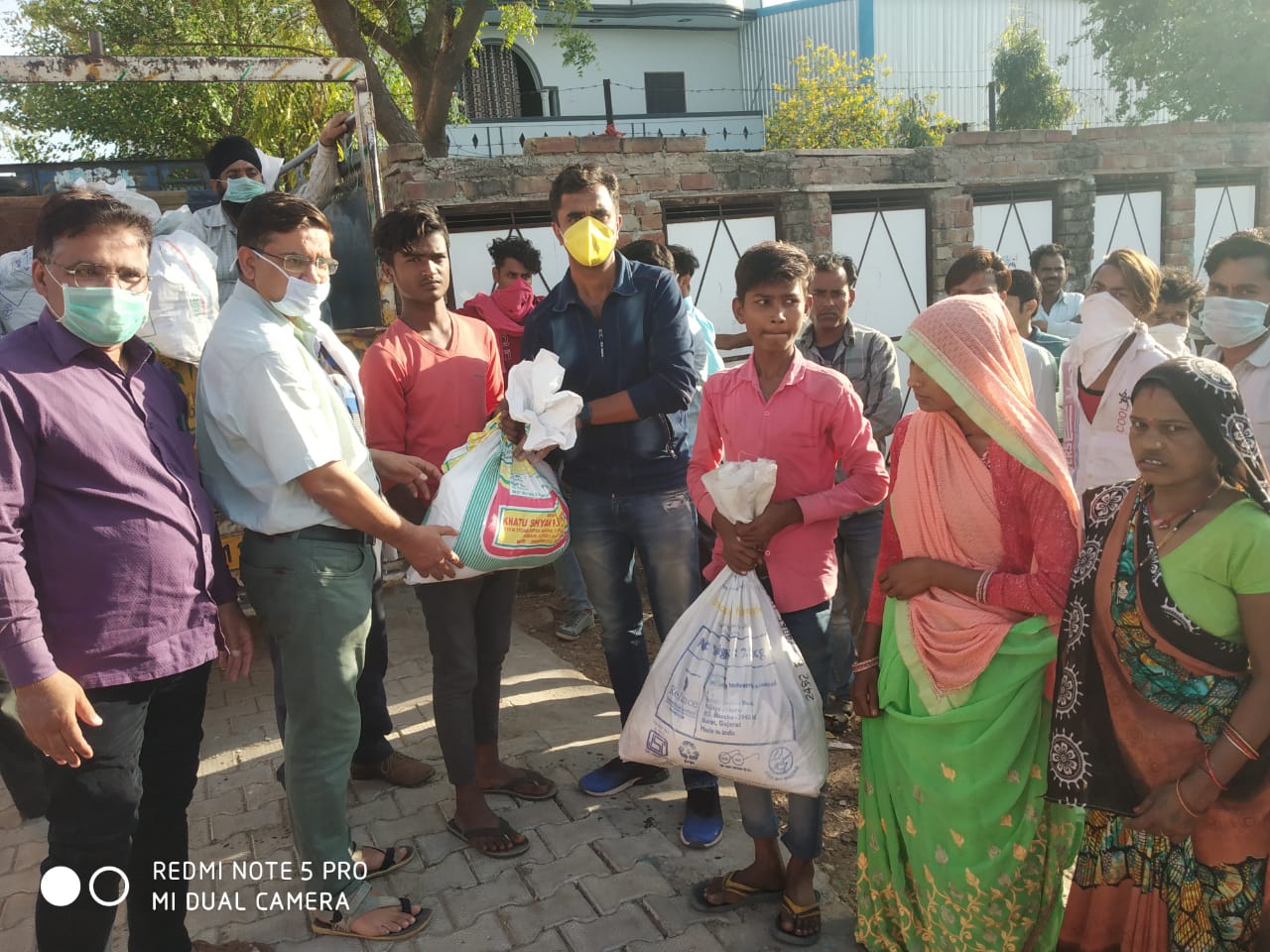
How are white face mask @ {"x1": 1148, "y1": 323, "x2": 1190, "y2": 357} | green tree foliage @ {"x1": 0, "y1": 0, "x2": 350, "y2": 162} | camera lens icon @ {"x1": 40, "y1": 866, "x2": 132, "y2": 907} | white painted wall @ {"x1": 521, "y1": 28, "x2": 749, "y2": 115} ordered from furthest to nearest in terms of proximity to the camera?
white painted wall @ {"x1": 521, "y1": 28, "x2": 749, "y2": 115} < green tree foliage @ {"x1": 0, "y1": 0, "x2": 350, "y2": 162} < white face mask @ {"x1": 1148, "y1": 323, "x2": 1190, "y2": 357} < camera lens icon @ {"x1": 40, "y1": 866, "x2": 132, "y2": 907}

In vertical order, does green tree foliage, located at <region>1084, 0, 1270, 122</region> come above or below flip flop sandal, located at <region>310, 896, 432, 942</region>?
above

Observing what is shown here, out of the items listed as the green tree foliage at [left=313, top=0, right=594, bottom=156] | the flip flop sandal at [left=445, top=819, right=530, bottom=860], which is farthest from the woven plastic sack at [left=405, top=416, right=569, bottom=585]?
the green tree foliage at [left=313, top=0, right=594, bottom=156]

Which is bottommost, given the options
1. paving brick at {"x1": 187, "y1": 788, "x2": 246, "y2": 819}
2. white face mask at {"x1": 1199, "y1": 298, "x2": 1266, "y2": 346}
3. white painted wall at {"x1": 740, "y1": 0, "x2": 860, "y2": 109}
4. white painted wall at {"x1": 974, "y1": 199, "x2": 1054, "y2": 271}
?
paving brick at {"x1": 187, "y1": 788, "x2": 246, "y2": 819}

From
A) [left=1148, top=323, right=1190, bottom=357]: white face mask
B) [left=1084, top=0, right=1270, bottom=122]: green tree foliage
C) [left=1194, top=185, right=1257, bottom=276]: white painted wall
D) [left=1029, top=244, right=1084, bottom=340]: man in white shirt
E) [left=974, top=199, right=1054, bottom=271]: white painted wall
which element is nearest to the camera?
[left=1148, top=323, right=1190, bottom=357]: white face mask

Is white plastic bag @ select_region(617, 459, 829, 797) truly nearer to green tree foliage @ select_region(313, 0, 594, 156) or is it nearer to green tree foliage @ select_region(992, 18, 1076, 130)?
green tree foliage @ select_region(313, 0, 594, 156)

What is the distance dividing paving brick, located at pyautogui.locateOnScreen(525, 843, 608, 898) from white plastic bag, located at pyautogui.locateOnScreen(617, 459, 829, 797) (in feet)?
1.63

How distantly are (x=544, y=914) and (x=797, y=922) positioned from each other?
70 cm

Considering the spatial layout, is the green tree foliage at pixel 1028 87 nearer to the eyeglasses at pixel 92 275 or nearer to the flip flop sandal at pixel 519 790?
the flip flop sandal at pixel 519 790

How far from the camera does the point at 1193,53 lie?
1400 centimetres

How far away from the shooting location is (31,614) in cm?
187

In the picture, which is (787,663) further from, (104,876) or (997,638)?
(104,876)

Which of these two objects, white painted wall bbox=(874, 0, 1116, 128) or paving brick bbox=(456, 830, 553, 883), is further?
white painted wall bbox=(874, 0, 1116, 128)

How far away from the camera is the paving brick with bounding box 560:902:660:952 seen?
8.14 feet

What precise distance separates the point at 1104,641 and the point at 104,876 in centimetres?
230
